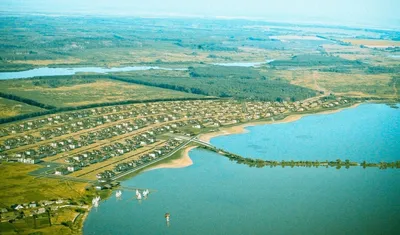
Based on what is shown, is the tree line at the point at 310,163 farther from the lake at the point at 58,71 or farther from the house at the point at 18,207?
the lake at the point at 58,71

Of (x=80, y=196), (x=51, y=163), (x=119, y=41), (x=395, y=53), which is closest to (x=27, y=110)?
(x=51, y=163)

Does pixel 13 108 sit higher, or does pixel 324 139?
pixel 13 108

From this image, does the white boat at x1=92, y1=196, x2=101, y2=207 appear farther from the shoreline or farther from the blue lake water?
the blue lake water

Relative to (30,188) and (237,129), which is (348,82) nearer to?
(237,129)

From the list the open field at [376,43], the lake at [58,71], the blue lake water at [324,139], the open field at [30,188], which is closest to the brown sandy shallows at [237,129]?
the blue lake water at [324,139]

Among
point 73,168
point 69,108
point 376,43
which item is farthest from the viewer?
point 376,43

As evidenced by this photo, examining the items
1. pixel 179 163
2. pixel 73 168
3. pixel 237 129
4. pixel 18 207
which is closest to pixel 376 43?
pixel 237 129
